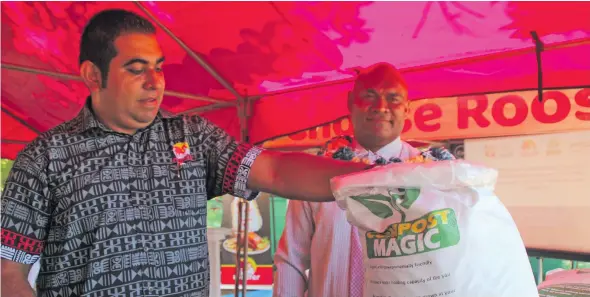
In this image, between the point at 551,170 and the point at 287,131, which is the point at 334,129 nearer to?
the point at 287,131

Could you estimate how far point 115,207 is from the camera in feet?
3.68

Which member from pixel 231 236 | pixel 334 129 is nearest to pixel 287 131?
pixel 334 129

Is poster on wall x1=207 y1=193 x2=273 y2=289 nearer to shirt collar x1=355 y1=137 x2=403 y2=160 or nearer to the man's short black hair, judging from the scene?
shirt collar x1=355 y1=137 x2=403 y2=160

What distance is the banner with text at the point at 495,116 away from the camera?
2.17 meters

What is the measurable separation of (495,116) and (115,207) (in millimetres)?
1829

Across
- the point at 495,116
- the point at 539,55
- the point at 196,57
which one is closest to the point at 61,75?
the point at 196,57

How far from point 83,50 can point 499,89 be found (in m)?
1.65

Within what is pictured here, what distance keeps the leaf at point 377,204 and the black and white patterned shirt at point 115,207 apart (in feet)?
1.16

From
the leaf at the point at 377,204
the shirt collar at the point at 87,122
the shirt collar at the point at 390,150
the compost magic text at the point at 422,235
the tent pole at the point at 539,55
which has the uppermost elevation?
the tent pole at the point at 539,55

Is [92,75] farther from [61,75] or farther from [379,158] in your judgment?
[61,75]

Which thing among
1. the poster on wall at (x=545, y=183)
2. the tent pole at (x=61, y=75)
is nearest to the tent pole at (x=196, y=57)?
the tent pole at (x=61, y=75)

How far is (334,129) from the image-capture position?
103 inches

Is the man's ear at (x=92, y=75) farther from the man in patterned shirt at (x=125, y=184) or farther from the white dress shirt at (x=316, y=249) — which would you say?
the white dress shirt at (x=316, y=249)

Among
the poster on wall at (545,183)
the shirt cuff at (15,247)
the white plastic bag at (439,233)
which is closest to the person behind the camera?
the white plastic bag at (439,233)
